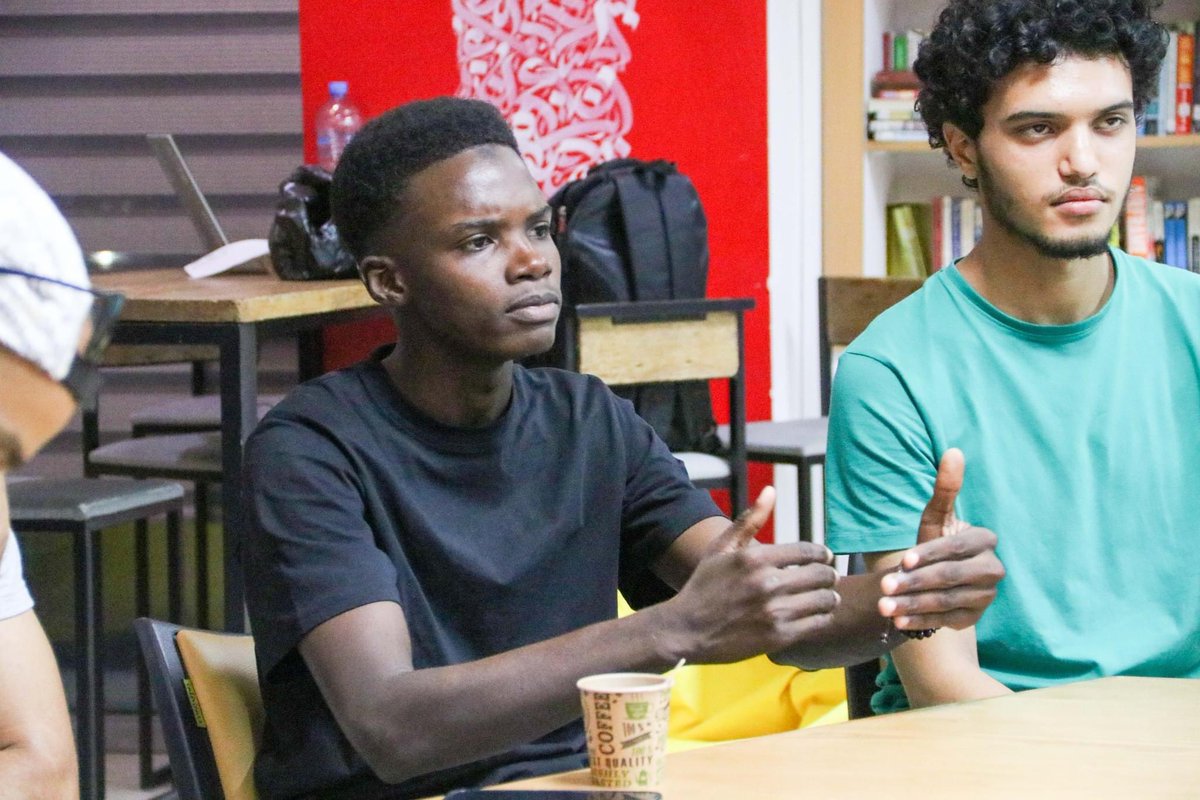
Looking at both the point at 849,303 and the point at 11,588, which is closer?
the point at 11,588

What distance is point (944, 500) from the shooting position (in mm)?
1545

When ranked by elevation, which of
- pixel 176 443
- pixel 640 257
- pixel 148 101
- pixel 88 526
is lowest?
pixel 88 526

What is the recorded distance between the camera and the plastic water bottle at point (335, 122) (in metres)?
4.47

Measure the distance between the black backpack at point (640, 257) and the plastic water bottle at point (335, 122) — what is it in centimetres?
85

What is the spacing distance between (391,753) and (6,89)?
4.02 metres

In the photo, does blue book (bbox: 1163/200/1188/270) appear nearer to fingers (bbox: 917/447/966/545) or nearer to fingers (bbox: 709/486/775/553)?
fingers (bbox: 917/447/966/545)

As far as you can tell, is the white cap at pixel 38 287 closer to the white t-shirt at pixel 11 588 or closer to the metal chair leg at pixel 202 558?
the white t-shirt at pixel 11 588

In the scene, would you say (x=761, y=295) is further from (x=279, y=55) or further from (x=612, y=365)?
(x=279, y=55)

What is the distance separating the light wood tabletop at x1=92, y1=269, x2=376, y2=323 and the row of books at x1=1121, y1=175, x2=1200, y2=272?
2.16 meters

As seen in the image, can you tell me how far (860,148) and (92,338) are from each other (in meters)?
3.96

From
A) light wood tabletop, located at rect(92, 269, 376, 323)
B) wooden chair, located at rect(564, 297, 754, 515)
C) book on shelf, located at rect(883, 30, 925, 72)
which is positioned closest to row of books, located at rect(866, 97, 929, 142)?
book on shelf, located at rect(883, 30, 925, 72)

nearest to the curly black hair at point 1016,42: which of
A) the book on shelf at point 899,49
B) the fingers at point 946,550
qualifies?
the fingers at point 946,550

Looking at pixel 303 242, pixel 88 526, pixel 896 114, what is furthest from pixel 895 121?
pixel 88 526

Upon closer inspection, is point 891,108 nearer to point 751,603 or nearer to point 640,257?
point 640,257
